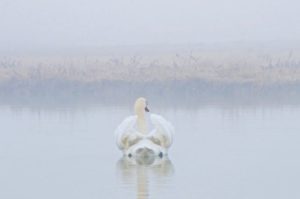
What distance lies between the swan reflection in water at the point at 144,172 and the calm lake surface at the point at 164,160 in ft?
0.04

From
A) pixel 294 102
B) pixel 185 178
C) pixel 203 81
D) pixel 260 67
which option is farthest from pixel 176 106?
pixel 185 178

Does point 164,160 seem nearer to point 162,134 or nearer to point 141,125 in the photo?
point 162,134

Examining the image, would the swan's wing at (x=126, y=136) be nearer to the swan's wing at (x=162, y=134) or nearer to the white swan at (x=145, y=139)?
the white swan at (x=145, y=139)

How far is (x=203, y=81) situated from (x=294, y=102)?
4822 mm

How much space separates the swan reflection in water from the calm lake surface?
12 millimetres

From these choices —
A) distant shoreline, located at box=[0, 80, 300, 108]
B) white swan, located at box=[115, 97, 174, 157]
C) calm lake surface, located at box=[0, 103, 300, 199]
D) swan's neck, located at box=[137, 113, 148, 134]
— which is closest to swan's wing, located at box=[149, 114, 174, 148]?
white swan, located at box=[115, 97, 174, 157]

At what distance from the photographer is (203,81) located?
30.3m

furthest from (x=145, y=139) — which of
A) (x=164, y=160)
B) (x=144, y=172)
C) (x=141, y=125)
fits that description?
(x=144, y=172)

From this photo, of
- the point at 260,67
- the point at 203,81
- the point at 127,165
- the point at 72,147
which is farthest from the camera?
the point at 260,67

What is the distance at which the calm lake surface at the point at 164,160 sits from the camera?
49.2ft

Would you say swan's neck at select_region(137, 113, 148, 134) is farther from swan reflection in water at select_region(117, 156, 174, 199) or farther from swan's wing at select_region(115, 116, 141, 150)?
swan reflection in water at select_region(117, 156, 174, 199)

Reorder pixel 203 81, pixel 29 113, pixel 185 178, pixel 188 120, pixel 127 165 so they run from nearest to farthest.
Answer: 1. pixel 185 178
2. pixel 127 165
3. pixel 188 120
4. pixel 29 113
5. pixel 203 81

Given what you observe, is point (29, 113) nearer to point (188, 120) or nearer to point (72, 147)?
point (188, 120)

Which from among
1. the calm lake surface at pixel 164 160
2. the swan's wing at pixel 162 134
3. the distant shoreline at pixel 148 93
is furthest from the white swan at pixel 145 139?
the distant shoreline at pixel 148 93
